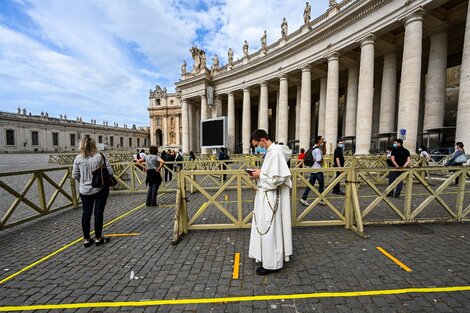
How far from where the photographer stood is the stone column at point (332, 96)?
747 inches

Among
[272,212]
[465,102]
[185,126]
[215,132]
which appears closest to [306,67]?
[215,132]

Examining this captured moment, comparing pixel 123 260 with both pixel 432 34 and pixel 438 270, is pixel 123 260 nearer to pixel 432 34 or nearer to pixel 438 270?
pixel 438 270

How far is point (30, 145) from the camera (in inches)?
2313

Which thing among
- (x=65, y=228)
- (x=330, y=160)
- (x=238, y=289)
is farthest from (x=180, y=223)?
(x=330, y=160)

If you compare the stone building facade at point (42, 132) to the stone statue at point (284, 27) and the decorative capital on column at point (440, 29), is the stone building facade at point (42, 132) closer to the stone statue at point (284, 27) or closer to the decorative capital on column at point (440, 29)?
the stone statue at point (284, 27)

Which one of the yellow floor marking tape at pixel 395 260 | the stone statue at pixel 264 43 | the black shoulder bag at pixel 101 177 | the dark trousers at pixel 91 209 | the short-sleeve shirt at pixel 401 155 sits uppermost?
the stone statue at pixel 264 43

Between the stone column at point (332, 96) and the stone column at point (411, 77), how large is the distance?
5481 mm

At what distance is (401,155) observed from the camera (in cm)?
733

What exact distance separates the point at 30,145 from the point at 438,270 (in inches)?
3358

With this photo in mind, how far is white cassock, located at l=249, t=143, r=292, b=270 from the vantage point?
2895 millimetres

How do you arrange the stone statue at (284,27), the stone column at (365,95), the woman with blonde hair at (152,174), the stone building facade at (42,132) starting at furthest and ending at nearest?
the stone building facade at (42,132)
the stone statue at (284,27)
the stone column at (365,95)
the woman with blonde hair at (152,174)

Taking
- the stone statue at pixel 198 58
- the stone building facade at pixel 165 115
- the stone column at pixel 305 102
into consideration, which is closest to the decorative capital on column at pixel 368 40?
the stone column at pixel 305 102

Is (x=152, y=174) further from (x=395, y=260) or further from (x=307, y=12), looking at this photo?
(x=307, y=12)

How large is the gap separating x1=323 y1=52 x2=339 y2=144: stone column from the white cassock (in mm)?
18782
